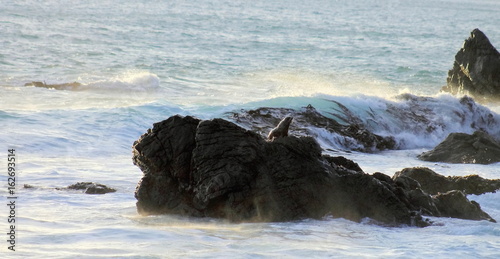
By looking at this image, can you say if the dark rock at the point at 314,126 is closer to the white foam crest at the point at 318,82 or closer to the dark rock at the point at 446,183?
the dark rock at the point at 446,183

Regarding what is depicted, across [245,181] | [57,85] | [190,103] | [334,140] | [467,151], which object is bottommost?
[334,140]

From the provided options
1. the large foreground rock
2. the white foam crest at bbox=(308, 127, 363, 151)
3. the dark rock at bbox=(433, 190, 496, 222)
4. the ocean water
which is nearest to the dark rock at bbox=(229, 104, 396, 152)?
the white foam crest at bbox=(308, 127, 363, 151)

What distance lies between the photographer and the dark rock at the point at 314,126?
1583cm

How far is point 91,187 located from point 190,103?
10640 mm

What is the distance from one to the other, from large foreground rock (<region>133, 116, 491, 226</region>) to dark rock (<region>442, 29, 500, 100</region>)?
15.9 meters

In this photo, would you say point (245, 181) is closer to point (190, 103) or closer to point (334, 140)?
point (334, 140)

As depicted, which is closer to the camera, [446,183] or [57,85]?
[446,183]

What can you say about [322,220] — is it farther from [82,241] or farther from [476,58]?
[476,58]

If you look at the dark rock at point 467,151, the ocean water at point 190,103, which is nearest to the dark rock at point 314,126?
the ocean water at point 190,103

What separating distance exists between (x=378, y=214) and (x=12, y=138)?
7.10 meters

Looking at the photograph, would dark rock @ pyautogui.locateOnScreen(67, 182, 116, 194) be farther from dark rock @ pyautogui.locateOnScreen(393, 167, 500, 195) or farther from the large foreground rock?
dark rock @ pyautogui.locateOnScreen(393, 167, 500, 195)

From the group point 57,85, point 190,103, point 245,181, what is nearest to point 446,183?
point 245,181

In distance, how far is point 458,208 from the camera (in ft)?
28.2

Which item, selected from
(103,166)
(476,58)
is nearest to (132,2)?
(476,58)
